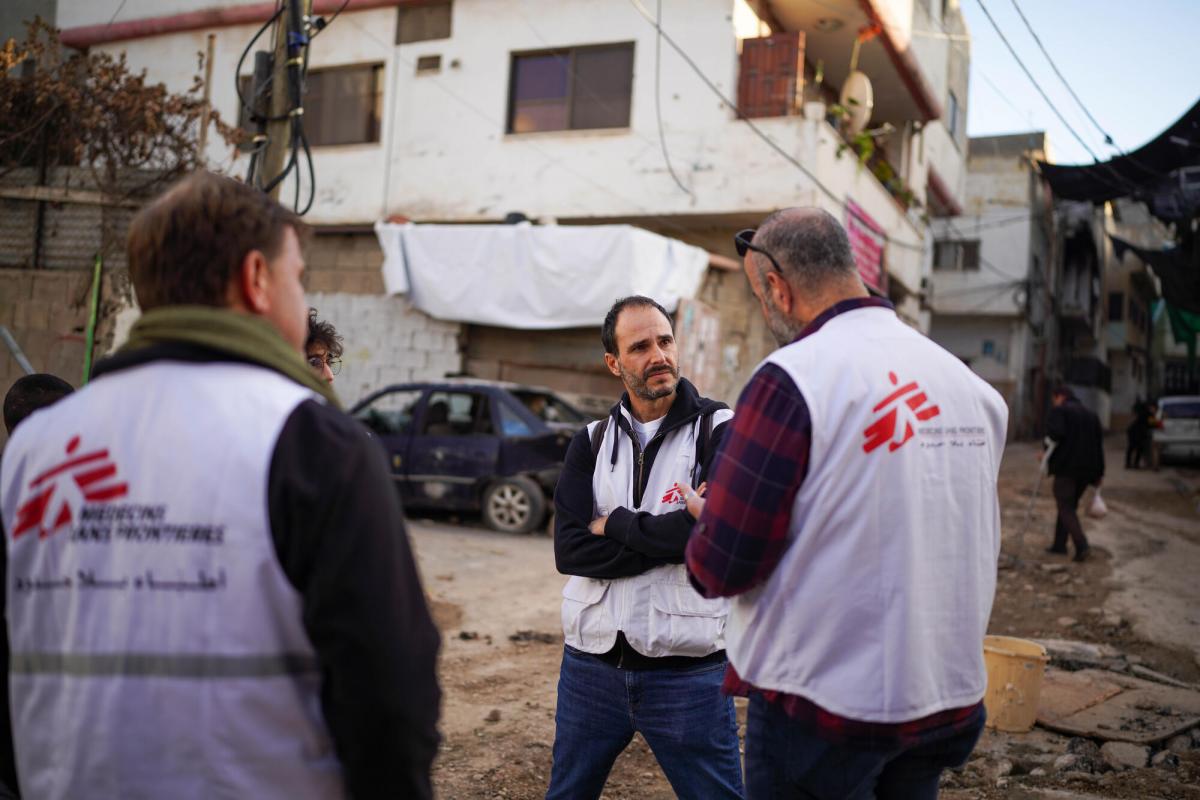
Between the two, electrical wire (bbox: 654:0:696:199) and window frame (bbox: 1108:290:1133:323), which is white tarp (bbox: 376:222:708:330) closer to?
electrical wire (bbox: 654:0:696:199)

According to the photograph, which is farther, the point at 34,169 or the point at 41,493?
the point at 34,169

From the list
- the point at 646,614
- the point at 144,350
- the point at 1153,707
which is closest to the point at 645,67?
the point at 1153,707

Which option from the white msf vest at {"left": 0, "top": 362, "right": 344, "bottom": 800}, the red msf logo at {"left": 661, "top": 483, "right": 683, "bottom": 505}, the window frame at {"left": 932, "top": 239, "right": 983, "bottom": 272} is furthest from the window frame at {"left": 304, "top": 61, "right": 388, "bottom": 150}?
the window frame at {"left": 932, "top": 239, "right": 983, "bottom": 272}

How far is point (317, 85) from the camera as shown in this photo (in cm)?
1698

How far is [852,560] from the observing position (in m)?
1.86

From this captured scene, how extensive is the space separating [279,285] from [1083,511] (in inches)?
598

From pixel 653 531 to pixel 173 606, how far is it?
1.41 m

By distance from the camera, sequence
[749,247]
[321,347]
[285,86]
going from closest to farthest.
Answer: [749,247] < [321,347] < [285,86]

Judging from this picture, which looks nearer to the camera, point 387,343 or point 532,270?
point 532,270

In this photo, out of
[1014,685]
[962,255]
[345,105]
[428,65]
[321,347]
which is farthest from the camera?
[962,255]

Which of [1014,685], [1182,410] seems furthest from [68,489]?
[1182,410]

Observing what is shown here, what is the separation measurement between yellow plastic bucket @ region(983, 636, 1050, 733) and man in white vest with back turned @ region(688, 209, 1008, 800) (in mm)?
3413

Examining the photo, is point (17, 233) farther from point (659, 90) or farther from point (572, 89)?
point (659, 90)

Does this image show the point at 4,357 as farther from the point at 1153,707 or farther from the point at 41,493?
the point at 1153,707
